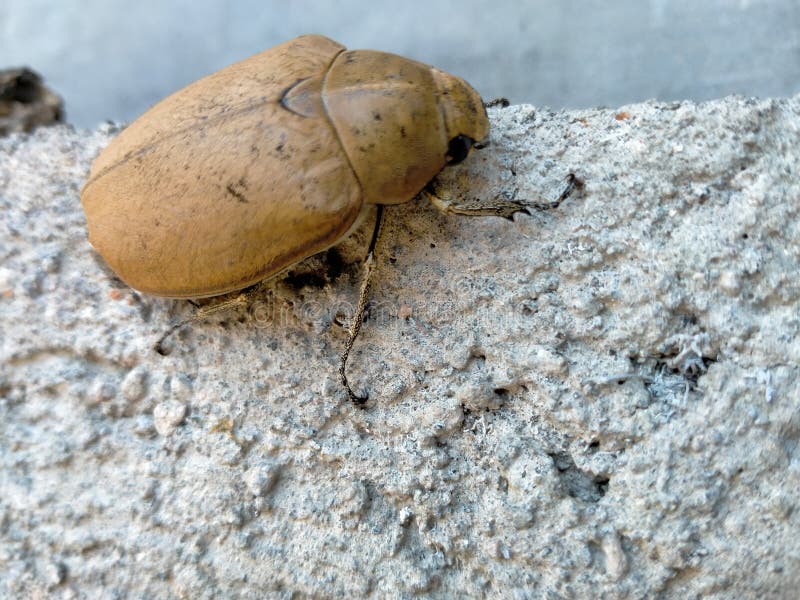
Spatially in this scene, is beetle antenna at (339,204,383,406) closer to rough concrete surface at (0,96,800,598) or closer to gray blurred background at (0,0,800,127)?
rough concrete surface at (0,96,800,598)

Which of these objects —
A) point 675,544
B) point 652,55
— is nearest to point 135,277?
point 675,544

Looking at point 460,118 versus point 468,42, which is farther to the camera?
point 468,42

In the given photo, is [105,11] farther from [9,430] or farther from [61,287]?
[9,430]

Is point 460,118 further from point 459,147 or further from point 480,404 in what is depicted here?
point 480,404

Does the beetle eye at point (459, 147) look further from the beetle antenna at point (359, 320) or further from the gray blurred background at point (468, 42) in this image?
the gray blurred background at point (468, 42)

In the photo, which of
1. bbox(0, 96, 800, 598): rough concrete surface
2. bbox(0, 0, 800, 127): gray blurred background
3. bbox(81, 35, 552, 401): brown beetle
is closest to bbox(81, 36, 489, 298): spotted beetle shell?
bbox(81, 35, 552, 401): brown beetle

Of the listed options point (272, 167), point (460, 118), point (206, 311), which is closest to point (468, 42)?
point (460, 118)
